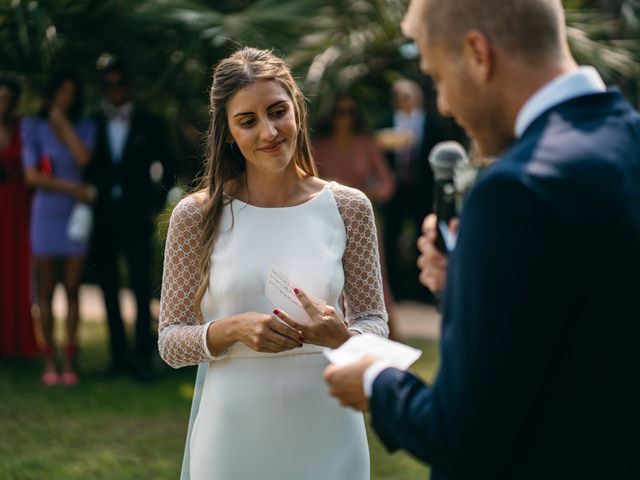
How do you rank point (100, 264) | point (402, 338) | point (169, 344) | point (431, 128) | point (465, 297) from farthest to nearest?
point (431, 128)
point (402, 338)
point (100, 264)
point (169, 344)
point (465, 297)

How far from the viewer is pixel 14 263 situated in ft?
27.3

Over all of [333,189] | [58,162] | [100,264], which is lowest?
[100,264]

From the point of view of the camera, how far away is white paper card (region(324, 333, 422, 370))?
6.24 ft

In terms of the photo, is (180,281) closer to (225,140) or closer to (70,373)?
(225,140)

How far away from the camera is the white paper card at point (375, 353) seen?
1.90 metres

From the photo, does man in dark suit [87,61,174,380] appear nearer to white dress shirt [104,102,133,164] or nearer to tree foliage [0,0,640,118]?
white dress shirt [104,102,133,164]

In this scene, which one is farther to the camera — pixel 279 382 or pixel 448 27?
pixel 279 382

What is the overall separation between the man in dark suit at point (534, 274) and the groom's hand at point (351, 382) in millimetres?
127

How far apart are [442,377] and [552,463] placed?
213 millimetres

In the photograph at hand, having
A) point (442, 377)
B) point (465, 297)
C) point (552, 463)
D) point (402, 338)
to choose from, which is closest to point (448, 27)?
point (465, 297)

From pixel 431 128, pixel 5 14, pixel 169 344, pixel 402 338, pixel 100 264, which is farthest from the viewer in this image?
pixel 431 128

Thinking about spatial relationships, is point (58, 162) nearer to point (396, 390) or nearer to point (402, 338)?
point (402, 338)

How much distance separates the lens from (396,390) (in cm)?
176

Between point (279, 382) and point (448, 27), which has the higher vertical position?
point (448, 27)
